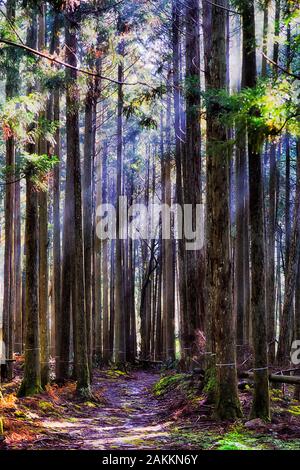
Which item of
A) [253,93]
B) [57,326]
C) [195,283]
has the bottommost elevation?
[57,326]

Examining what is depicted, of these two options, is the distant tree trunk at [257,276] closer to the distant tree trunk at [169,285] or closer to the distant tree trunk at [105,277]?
the distant tree trunk at [169,285]

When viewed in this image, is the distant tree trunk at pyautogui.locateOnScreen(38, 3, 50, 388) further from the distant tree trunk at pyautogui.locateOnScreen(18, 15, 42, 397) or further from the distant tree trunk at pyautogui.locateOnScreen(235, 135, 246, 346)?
the distant tree trunk at pyautogui.locateOnScreen(235, 135, 246, 346)

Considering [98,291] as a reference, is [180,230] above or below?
above

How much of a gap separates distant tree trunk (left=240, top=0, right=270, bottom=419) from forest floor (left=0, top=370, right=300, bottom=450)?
46 centimetres

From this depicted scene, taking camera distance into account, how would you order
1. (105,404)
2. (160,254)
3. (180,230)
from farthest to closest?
(160,254)
(180,230)
(105,404)

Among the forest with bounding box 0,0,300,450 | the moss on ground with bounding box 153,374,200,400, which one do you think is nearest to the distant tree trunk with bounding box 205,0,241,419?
the forest with bounding box 0,0,300,450

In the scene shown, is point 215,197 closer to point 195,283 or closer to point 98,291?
point 195,283

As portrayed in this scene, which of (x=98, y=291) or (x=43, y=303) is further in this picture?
(x=98, y=291)

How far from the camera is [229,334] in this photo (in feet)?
31.1

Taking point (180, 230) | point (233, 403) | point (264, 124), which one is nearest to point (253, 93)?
point (264, 124)

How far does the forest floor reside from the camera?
7749mm

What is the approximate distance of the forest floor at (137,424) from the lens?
7.75 metres


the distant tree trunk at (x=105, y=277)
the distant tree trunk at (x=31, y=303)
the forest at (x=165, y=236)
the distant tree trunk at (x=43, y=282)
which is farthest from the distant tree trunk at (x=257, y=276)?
the distant tree trunk at (x=105, y=277)

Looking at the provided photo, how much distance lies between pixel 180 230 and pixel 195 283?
4638 mm
